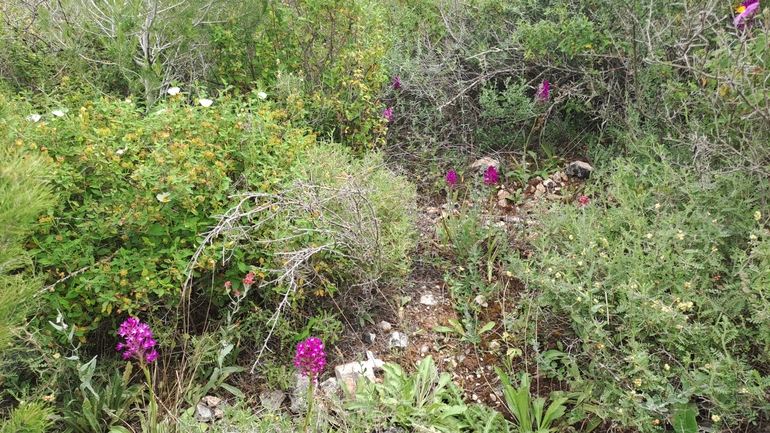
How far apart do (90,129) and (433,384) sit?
2097mm

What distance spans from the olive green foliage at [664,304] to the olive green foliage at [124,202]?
157 cm

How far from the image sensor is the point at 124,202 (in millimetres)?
2453

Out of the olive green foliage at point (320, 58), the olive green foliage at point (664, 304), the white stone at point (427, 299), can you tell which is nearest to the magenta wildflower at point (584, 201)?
the olive green foliage at point (664, 304)

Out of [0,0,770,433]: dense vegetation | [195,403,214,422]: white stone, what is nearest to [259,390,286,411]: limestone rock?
[0,0,770,433]: dense vegetation

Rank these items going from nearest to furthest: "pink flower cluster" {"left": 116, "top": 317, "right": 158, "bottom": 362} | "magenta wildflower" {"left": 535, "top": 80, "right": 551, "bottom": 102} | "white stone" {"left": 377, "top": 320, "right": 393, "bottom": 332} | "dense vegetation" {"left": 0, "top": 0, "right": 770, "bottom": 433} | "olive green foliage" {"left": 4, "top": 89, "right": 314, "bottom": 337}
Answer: "pink flower cluster" {"left": 116, "top": 317, "right": 158, "bottom": 362}
"dense vegetation" {"left": 0, "top": 0, "right": 770, "bottom": 433}
"olive green foliage" {"left": 4, "top": 89, "right": 314, "bottom": 337}
"white stone" {"left": 377, "top": 320, "right": 393, "bottom": 332}
"magenta wildflower" {"left": 535, "top": 80, "right": 551, "bottom": 102}

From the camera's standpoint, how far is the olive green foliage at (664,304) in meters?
2.15

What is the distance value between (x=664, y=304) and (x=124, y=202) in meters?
2.49

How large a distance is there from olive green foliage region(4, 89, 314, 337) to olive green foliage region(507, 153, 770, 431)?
1.57 metres

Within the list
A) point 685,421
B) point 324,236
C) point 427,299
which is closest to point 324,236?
point 324,236

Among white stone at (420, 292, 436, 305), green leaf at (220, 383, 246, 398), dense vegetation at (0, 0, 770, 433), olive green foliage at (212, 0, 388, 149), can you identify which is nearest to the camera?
dense vegetation at (0, 0, 770, 433)

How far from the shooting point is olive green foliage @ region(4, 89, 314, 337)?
7.72 feet

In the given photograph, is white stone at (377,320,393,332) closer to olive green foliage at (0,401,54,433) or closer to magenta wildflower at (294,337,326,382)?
magenta wildflower at (294,337,326,382)

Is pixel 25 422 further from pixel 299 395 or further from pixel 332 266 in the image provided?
pixel 332 266

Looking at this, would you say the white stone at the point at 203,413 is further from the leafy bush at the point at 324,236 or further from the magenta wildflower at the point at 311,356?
the magenta wildflower at the point at 311,356
